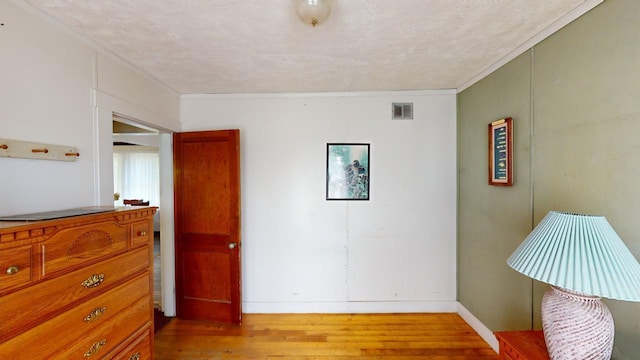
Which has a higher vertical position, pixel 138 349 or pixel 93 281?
pixel 93 281

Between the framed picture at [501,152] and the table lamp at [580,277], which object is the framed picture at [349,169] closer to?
the framed picture at [501,152]

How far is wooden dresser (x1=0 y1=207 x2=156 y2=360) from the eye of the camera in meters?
0.95

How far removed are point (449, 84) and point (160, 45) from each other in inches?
108

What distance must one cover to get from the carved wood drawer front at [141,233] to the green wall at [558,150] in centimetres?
262

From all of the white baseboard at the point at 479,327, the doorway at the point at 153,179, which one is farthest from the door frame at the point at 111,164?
the white baseboard at the point at 479,327

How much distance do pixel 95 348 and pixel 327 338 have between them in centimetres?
190

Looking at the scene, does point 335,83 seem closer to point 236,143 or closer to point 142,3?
point 236,143

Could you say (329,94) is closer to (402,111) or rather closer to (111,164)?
(402,111)

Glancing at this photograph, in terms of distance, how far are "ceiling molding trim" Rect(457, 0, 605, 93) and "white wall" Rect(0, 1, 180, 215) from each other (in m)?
3.17

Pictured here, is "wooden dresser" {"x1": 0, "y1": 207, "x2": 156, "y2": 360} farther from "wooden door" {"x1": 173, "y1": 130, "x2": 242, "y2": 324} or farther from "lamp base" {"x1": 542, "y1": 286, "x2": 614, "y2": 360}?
"lamp base" {"x1": 542, "y1": 286, "x2": 614, "y2": 360}

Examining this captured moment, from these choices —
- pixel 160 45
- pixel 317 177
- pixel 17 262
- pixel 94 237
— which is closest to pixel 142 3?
pixel 160 45

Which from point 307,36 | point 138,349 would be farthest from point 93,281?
point 307,36

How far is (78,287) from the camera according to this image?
1183 millimetres

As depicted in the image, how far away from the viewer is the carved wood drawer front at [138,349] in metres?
1.42
